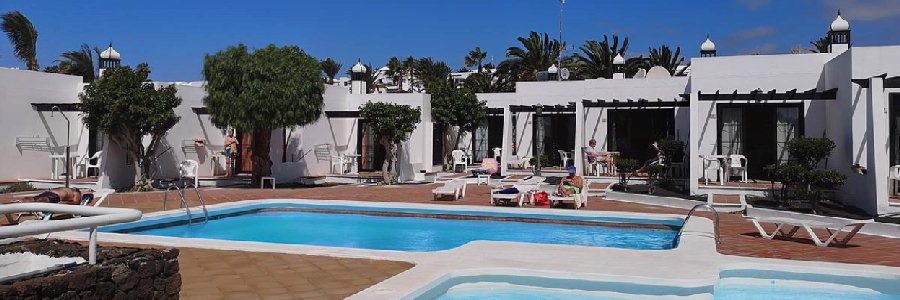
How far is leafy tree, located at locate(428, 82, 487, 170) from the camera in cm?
2444

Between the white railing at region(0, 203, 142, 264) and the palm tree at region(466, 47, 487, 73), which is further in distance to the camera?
the palm tree at region(466, 47, 487, 73)

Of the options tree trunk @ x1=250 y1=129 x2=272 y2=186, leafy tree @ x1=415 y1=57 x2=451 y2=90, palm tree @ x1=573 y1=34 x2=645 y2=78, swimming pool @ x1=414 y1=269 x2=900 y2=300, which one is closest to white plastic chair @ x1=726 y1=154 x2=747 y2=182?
swimming pool @ x1=414 y1=269 x2=900 y2=300


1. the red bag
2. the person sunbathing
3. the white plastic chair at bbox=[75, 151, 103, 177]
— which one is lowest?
the red bag

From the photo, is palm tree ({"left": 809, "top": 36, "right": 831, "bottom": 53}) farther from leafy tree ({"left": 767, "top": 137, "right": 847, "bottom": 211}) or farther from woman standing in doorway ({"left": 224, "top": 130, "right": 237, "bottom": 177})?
→ woman standing in doorway ({"left": 224, "top": 130, "right": 237, "bottom": 177})

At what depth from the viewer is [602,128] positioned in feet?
71.8

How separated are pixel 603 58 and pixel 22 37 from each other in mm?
29341

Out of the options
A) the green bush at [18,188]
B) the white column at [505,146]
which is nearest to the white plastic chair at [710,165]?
the white column at [505,146]

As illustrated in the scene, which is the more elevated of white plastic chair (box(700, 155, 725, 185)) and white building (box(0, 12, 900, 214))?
white building (box(0, 12, 900, 214))

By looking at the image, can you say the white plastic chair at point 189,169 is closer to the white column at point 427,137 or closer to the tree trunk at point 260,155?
the tree trunk at point 260,155

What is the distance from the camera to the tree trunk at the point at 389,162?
1931cm

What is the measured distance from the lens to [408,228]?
12.2m

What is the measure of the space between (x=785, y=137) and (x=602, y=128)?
19.3 feet

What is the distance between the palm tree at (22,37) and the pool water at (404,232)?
24.4 metres

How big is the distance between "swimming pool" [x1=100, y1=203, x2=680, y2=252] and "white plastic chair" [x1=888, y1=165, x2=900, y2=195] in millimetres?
4278
